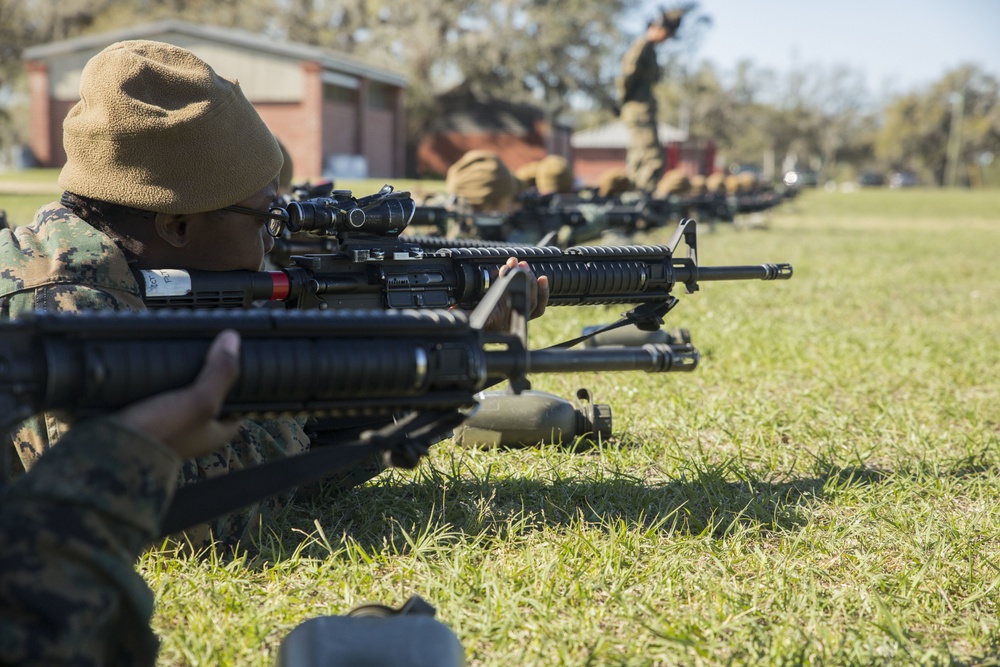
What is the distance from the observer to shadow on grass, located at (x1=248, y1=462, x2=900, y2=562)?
3.30m

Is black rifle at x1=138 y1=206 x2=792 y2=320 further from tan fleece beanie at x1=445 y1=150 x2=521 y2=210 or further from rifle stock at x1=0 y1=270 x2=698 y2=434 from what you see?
tan fleece beanie at x1=445 y1=150 x2=521 y2=210

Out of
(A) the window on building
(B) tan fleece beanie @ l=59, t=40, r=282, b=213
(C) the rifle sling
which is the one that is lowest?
(C) the rifle sling

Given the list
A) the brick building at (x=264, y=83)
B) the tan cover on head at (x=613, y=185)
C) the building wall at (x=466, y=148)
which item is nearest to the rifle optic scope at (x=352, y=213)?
the tan cover on head at (x=613, y=185)

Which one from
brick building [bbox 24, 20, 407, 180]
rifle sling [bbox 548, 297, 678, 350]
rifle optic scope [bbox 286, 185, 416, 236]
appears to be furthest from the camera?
brick building [bbox 24, 20, 407, 180]

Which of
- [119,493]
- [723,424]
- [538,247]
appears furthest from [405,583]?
[723,424]

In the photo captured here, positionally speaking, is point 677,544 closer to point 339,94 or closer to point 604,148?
point 339,94

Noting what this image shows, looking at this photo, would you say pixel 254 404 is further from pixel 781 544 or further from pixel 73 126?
pixel 781 544

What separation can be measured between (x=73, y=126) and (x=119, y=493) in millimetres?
1385

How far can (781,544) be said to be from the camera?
3338 millimetres

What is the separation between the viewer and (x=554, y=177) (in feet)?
46.5

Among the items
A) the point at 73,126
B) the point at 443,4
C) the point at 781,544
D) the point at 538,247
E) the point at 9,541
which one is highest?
the point at 443,4

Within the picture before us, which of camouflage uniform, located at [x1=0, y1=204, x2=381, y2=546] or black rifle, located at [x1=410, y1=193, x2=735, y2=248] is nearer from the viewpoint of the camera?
camouflage uniform, located at [x1=0, y1=204, x2=381, y2=546]

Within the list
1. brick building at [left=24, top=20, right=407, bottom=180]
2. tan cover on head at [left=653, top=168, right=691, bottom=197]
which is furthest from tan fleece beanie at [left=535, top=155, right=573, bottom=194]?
brick building at [left=24, top=20, right=407, bottom=180]

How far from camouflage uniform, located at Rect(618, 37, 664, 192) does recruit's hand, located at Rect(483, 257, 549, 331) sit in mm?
16122
